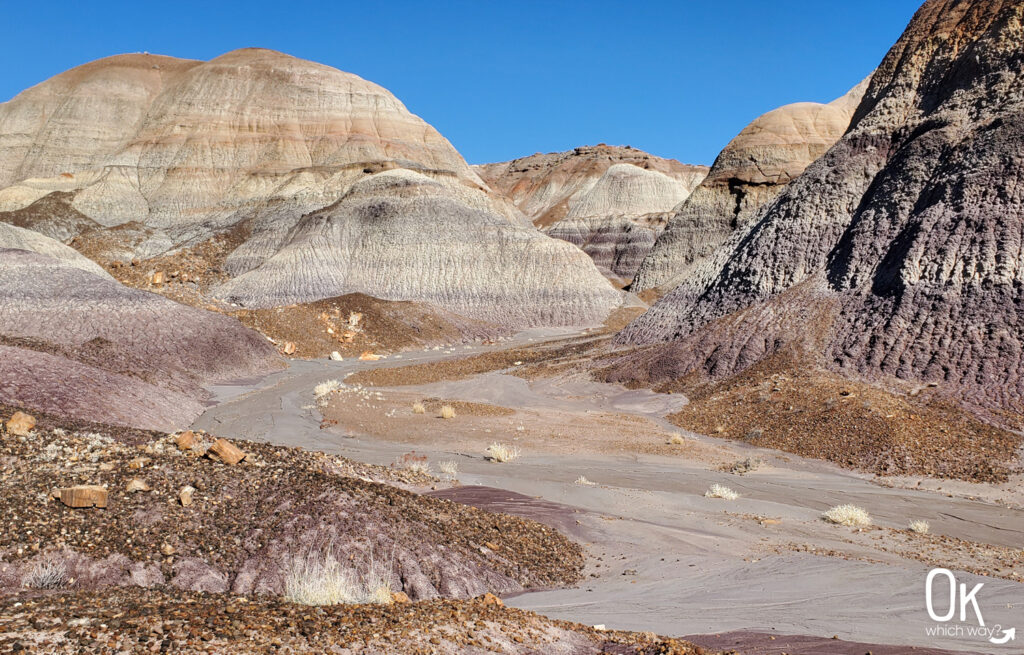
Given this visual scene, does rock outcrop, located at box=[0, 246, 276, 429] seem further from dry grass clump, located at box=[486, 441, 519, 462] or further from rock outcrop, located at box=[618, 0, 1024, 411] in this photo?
rock outcrop, located at box=[618, 0, 1024, 411]

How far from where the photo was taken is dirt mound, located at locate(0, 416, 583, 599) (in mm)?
7508

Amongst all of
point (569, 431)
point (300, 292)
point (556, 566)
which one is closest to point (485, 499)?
point (556, 566)

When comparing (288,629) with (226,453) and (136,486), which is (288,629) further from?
(226,453)

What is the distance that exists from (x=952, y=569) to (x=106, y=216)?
82637mm

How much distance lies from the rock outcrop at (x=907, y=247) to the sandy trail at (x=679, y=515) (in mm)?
4862

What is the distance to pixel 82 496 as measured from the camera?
7945 millimetres

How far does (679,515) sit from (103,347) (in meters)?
20.2

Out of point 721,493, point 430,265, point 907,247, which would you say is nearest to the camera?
point 721,493

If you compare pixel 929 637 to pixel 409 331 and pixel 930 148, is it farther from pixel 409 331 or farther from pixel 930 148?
pixel 409 331

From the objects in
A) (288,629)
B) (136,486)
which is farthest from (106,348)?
(288,629)

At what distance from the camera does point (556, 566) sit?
358 inches

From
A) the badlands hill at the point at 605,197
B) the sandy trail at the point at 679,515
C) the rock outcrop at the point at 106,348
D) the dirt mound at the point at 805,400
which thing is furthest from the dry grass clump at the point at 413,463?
the badlands hill at the point at 605,197
